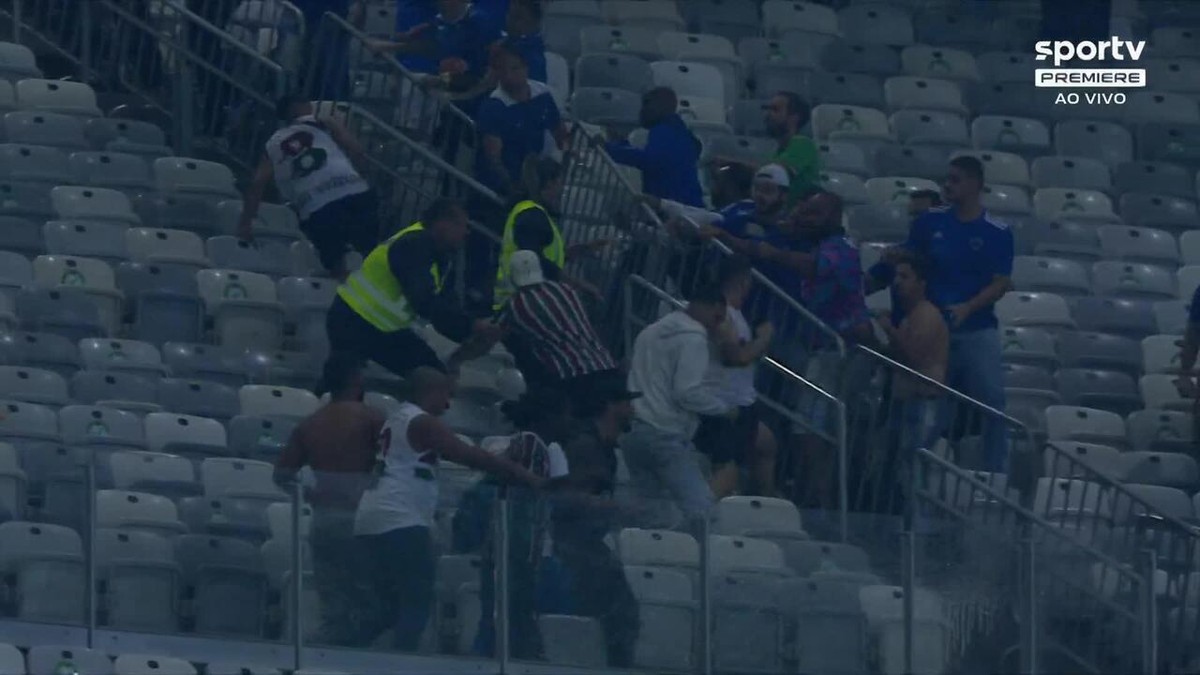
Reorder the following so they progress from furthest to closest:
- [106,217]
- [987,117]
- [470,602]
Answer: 1. [987,117]
2. [106,217]
3. [470,602]

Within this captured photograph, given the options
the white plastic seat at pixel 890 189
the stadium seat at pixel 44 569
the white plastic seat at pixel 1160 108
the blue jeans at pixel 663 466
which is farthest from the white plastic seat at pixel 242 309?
the white plastic seat at pixel 1160 108

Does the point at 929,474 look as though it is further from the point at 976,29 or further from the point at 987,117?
the point at 976,29

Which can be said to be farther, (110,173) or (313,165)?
(110,173)

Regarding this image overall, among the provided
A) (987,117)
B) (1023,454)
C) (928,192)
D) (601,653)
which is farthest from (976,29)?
(601,653)

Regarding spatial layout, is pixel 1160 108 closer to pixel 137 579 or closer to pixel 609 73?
pixel 609 73

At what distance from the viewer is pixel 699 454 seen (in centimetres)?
1437

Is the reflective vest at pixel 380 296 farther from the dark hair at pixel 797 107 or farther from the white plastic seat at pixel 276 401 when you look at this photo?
the dark hair at pixel 797 107

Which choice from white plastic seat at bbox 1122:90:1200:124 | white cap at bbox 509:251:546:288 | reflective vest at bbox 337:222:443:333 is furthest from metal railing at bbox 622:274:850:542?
white plastic seat at bbox 1122:90:1200:124

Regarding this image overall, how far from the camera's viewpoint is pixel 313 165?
50.4 ft

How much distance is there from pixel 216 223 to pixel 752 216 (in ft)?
8.61

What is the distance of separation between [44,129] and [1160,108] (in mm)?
6483

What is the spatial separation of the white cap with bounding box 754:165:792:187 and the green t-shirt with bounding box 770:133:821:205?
1.50 feet

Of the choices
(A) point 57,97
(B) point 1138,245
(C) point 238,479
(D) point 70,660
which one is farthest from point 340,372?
(B) point 1138,245

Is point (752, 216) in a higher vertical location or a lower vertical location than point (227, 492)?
higher
